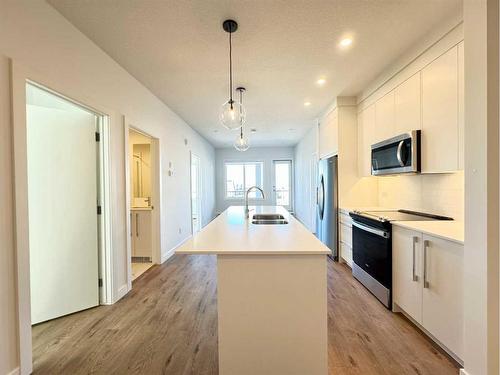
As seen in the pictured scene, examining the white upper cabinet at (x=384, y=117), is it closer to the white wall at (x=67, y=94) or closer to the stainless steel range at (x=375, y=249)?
the stainless steel range at (x=375, y=249)

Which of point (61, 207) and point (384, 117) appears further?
point (384, 117)

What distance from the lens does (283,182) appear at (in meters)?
8.97

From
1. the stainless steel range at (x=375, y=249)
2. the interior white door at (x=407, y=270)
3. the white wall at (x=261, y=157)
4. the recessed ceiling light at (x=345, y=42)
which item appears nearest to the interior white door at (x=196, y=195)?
the white wall at (x=261, y=157)

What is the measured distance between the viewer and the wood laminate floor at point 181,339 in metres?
1.66

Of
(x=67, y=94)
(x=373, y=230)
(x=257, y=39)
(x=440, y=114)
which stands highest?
(x=257, y=39)

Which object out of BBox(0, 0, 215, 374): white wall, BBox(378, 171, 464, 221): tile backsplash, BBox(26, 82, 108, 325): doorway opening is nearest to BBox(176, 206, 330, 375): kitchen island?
BBox(0, 0, 215, 374): white wall

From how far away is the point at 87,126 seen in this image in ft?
8.15

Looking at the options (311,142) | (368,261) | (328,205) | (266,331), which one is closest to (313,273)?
(266,331)

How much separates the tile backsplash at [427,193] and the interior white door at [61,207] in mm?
3555

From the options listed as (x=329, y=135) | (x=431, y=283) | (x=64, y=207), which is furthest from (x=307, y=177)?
(x=64, y=207)

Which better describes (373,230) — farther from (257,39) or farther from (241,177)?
(241,177)

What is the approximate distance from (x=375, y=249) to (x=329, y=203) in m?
1.49

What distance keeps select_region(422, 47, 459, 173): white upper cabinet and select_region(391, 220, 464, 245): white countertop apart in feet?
1.55

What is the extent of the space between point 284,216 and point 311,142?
12.1 ft
